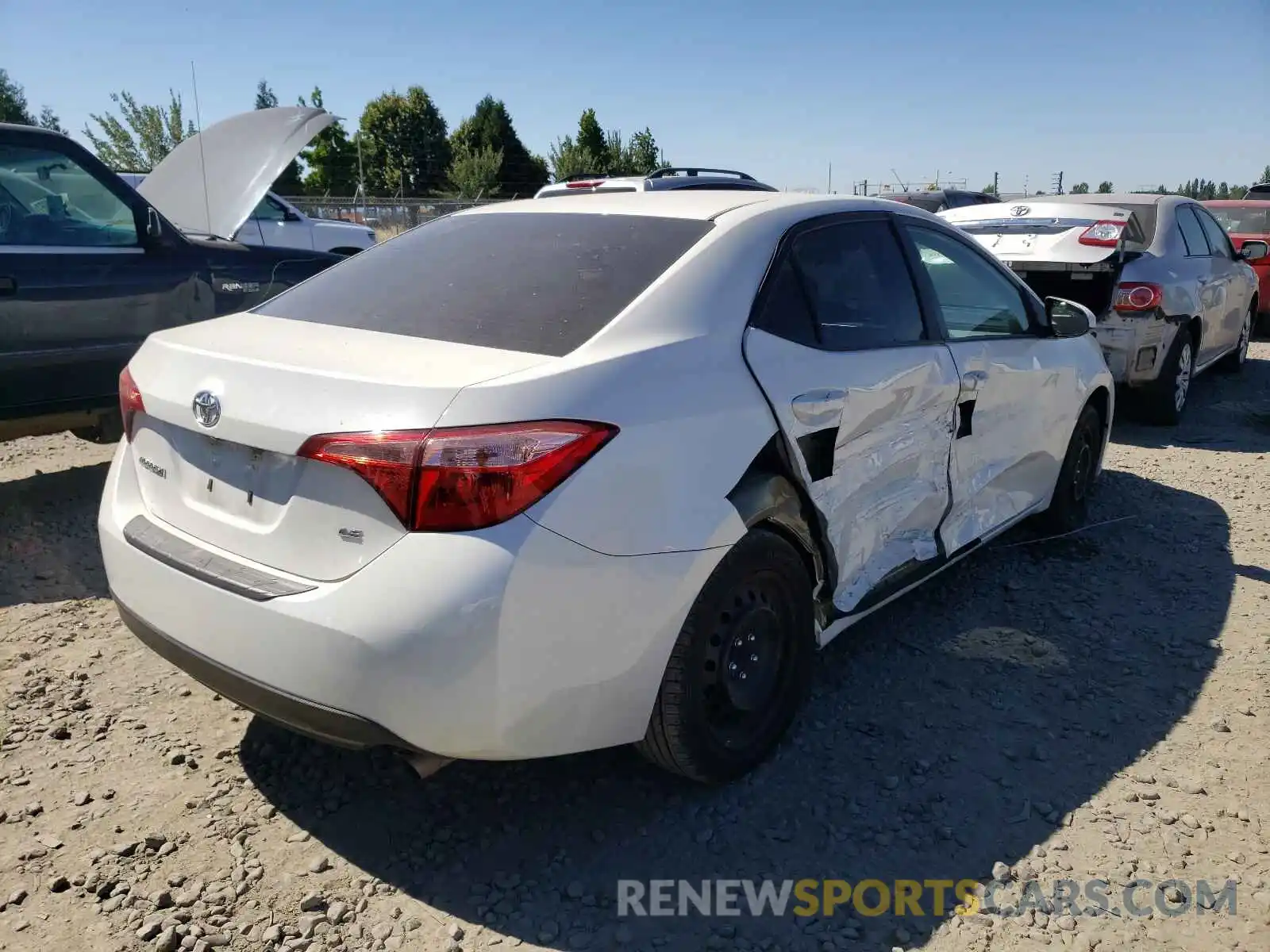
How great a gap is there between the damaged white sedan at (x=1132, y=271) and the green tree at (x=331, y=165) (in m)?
42.3

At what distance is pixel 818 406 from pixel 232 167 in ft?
17.5

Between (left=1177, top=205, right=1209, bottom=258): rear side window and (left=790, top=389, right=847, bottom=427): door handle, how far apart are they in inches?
245

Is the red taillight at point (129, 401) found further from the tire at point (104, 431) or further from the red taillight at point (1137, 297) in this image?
the red taillight at point (1137, 297)

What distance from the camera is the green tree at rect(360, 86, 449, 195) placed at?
5334 centimetres

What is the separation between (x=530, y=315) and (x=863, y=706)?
68.8 inches

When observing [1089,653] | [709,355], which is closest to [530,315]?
[709,355]

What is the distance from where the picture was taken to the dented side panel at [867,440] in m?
2.83

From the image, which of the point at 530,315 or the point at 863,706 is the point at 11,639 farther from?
the point at 863,706

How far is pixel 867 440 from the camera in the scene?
3.14m

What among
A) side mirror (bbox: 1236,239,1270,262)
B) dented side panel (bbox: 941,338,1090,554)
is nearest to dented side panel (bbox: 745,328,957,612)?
dented side panel (bbox: 941,338,1090,554)

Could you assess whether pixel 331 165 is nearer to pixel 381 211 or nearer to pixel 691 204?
pixel 381 211

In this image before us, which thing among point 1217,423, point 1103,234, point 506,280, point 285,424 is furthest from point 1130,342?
point 285,424

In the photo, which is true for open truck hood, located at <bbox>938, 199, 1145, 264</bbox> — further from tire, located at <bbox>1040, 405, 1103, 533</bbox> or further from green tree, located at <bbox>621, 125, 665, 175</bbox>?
green tree, located at <bbox>621, 125, 665, 175</bbox>

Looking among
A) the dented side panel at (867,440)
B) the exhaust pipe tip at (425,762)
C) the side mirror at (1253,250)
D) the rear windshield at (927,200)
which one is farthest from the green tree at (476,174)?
the exhaust pipe tip at (425,762)
